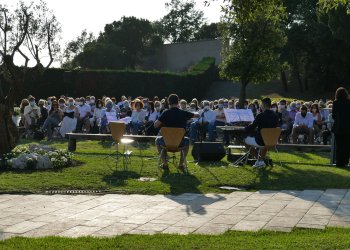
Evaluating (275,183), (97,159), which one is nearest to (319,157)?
(275,183)

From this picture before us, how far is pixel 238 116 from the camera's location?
55.6 feet

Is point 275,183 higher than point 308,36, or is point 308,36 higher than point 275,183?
point 308,36

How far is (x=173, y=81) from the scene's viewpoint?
4247 centimetres

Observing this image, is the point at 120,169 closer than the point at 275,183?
No

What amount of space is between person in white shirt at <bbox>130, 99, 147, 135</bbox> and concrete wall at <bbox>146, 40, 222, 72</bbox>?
38785 mm

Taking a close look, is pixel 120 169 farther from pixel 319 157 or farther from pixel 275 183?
pixel 319 157

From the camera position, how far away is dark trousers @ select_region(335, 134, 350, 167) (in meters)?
12.6

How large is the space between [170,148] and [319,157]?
5372 mm

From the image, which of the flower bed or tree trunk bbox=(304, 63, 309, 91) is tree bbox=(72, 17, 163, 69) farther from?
the flower bed

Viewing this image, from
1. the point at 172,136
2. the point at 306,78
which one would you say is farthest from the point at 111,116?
the point at 306,78

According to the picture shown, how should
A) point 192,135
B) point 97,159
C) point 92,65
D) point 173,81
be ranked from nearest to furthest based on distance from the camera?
point 97,159 → point 192,135 → point 173,81 → point 92,65

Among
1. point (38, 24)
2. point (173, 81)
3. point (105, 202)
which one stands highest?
point (38, 24)

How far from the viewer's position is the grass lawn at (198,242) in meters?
5.29

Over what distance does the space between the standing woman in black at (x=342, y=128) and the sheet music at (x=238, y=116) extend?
445 centimetres
